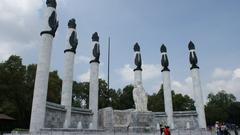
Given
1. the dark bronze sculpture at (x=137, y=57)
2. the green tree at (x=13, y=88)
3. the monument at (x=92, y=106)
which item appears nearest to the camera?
the monument at (x=92, y=106)

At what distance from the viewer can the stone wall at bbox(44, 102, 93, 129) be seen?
22855mm

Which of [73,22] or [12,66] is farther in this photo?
[12,66]

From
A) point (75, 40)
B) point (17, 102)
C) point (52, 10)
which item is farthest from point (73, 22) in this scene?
point (17, 102)

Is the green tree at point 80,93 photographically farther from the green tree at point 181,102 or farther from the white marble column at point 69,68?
the white marble column at point 69,68

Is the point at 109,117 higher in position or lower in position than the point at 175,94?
lower

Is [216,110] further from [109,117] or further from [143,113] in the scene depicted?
[143,113]

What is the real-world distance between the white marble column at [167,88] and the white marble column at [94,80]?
9759 mm

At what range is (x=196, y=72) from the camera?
33.7m

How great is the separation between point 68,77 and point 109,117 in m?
7.05

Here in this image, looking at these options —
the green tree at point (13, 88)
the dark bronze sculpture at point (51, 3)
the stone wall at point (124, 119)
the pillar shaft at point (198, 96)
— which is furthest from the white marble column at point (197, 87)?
the green tree at point (13, 88)

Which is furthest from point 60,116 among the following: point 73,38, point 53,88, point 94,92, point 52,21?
point 53,88

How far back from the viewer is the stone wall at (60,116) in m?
22.9

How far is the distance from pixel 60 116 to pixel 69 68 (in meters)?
5.72

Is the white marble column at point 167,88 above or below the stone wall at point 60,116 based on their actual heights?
above
